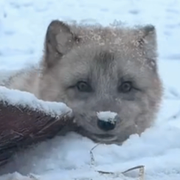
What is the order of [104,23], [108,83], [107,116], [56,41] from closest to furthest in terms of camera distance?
[107,116] < [108,83] < [56,41] < [104,23]

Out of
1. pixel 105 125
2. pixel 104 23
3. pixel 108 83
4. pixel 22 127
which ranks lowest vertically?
pixel 104 23

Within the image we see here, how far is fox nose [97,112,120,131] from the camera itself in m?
3.12

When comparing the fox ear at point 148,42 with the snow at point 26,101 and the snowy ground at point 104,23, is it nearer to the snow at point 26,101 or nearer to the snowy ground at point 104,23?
the snowy ground at point 104,23

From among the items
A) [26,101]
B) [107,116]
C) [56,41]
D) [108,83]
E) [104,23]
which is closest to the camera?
[26,101]

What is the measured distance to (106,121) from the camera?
3.14 meters

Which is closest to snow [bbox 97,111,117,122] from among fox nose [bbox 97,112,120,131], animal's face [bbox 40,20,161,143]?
fox nose [bbox 97,112,120,131]

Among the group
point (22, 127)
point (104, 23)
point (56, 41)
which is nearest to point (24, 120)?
point (22, 127)

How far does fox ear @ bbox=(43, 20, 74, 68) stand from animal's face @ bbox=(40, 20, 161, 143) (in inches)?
1.4

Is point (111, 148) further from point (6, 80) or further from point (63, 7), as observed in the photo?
point (63, 7)

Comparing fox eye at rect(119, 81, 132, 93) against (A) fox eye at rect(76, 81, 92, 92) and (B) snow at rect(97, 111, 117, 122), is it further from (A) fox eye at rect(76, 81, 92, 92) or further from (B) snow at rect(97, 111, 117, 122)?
(B) snow at rect(97, 111, 117, 122)

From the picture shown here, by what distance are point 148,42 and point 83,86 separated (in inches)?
18.6

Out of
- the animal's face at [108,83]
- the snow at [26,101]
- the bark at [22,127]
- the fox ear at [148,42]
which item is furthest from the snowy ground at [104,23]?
the fox ear at [148,42]

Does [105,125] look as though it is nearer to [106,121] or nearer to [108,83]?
[106,121]

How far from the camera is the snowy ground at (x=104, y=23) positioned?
2.39 m
